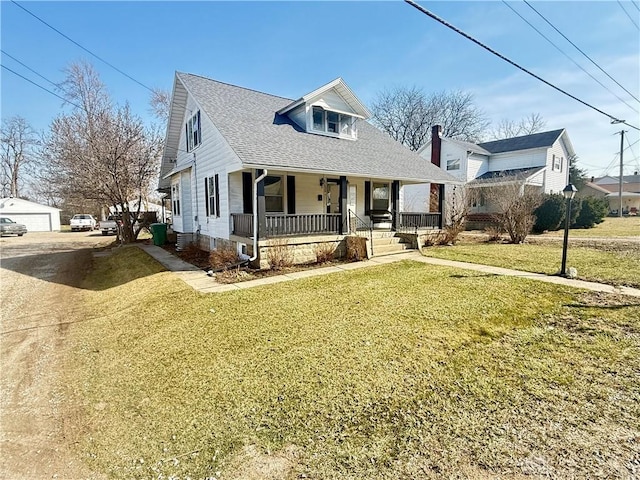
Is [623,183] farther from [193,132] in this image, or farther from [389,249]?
[193,132]

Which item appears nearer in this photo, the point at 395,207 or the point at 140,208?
the point at 395,207

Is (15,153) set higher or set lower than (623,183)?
higher

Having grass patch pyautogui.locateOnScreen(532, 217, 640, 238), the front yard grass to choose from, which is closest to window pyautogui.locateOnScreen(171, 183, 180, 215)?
the front yard grass

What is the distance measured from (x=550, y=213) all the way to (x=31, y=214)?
4977cm

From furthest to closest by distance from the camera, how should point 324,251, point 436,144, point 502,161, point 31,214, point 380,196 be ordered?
point 31,214 → point 502,161 → point 436,144 → point 380,196 → point 324,251

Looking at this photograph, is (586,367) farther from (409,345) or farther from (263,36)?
(263,36)

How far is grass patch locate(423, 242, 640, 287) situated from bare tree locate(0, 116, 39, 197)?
49.1 m

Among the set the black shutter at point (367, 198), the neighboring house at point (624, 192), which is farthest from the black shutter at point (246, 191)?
the neighboring house at point (624, 192)

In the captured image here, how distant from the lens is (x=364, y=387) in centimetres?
366

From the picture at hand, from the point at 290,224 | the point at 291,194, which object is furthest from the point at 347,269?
the point at 291,194

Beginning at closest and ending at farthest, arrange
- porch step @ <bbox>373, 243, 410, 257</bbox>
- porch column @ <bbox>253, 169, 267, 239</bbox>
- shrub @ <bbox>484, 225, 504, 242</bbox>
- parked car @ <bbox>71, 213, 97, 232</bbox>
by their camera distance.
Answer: porch column @ <bbox>253, 169, 267, 239</bbox>
porch step @ <bbox>373, 243, 410, 257</bbox>
shrub @ <bbox>484, 225, 504, 242</bbox>
parked car @ <bbox>71, 213, 97, 232</bbox>

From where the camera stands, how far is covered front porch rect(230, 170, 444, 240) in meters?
10.4

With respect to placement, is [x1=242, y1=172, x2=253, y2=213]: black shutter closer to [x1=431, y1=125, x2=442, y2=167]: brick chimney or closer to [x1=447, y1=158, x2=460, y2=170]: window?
[x1=431, y1=125, x2=442, y2=167]: brick chimney

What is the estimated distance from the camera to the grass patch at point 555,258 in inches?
327
